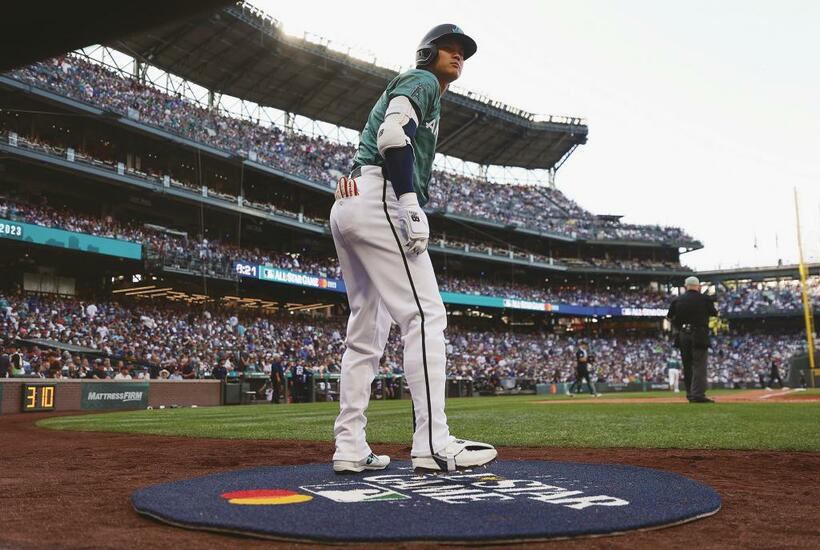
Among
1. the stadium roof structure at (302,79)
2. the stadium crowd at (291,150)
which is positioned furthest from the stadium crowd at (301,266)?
the stadium roof structure at (302,79)

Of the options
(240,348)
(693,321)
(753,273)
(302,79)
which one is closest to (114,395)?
(240,348)

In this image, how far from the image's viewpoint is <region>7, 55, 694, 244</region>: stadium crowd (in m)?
29.6

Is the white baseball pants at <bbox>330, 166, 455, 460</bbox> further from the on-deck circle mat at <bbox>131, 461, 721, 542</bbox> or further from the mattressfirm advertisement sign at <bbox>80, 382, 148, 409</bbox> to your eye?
the mattressfirm advertisement sign at <bbox>80, 382, 148, 409</bbox>

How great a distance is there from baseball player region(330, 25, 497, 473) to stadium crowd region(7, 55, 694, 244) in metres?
18.1

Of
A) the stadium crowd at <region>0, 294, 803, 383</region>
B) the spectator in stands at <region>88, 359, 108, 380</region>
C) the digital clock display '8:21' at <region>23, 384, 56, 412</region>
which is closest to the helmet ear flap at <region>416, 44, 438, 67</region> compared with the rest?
the digital clock display '8:21' at <region>23, 384, 56, 412</region>

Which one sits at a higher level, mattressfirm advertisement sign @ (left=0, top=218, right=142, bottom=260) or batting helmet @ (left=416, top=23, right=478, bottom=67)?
mattressfirm advertisement sign @ (left=0, top=218, right=142, bottom=260)

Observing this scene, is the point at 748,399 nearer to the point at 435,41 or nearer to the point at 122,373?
the point at 435,41

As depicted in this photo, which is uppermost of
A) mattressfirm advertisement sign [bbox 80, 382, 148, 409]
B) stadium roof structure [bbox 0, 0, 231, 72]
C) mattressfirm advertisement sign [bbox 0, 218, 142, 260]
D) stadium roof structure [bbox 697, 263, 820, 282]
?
stadium roof structure [bbox 697, 263, 820, 282]

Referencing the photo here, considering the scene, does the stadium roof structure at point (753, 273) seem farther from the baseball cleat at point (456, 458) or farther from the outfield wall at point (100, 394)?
the baseball cleat at point (456, 458)

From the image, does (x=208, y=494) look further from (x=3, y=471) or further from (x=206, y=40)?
(x=206, y=40)

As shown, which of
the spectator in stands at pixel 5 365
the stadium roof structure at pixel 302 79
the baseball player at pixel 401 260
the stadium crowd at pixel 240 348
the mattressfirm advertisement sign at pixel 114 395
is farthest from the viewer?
the stadium roof structure at pixel 302 79

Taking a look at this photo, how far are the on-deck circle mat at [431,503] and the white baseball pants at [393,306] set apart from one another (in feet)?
0.85

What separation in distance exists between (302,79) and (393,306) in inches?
1598

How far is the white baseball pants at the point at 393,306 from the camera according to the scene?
3434 mm
